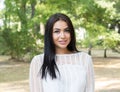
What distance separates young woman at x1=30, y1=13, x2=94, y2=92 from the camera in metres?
1.84

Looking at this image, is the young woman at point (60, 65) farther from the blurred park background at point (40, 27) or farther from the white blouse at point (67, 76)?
the blurred park background at point (40, 27)

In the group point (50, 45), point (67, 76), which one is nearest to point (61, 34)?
point (50, 45)

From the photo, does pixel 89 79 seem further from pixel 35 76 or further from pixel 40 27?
pixel 40 27

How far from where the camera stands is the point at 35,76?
6.24 ft

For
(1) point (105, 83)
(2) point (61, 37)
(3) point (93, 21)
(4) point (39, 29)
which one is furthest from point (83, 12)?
(2) point (61, 37)

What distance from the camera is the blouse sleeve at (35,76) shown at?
6.22 ft

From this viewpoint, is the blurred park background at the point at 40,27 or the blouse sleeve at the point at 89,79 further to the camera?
the blurred park background at the point at 40,27

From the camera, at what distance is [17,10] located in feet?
60.8

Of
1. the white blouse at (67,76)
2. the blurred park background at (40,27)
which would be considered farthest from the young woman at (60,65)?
the blurred park background at (40,27)

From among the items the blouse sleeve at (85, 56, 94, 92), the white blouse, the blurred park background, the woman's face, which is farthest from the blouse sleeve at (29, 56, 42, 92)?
the blurred park background

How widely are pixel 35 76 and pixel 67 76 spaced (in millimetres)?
177

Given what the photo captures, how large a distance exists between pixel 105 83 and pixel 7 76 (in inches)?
156

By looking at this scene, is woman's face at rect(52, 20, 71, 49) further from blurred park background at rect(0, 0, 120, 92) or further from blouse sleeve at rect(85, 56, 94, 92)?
blurred park background at rect(0, 0, 120, 92)

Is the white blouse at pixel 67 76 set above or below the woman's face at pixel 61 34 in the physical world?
below
